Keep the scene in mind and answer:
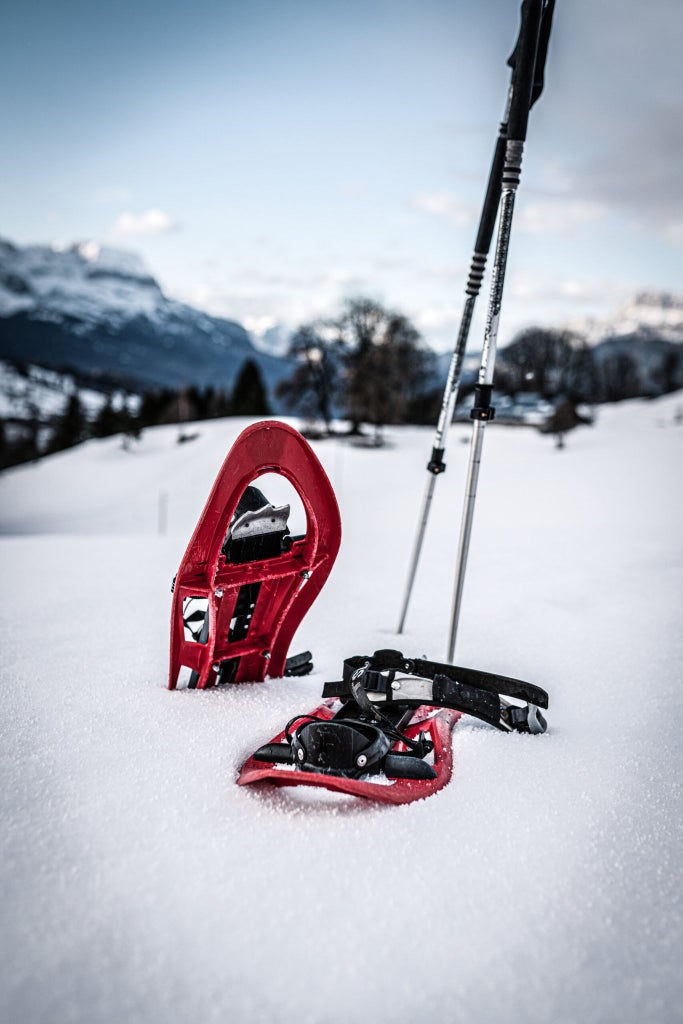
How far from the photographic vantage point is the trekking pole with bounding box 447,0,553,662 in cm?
238

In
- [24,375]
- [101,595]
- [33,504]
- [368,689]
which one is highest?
[24,375]

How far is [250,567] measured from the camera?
2387 millimetres

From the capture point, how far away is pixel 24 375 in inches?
5271

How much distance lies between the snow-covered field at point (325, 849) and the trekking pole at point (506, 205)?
0.89 m

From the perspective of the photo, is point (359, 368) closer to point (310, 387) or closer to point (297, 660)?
point (310, 387)

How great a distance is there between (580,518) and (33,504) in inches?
758

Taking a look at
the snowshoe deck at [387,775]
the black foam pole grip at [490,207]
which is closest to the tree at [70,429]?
the black foam pole grip at [490,207]

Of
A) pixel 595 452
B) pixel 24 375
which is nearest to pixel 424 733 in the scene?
pixel 595 452

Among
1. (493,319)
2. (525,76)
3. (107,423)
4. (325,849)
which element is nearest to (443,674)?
(325,849)

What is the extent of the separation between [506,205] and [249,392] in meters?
45.7

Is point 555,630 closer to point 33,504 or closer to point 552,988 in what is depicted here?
point 552,988

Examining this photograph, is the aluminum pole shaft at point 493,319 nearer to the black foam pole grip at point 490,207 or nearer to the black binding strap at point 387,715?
the black binding strap at point 387,715

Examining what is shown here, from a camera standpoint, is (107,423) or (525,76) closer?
(525,76)

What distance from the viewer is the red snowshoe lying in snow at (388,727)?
169cm
